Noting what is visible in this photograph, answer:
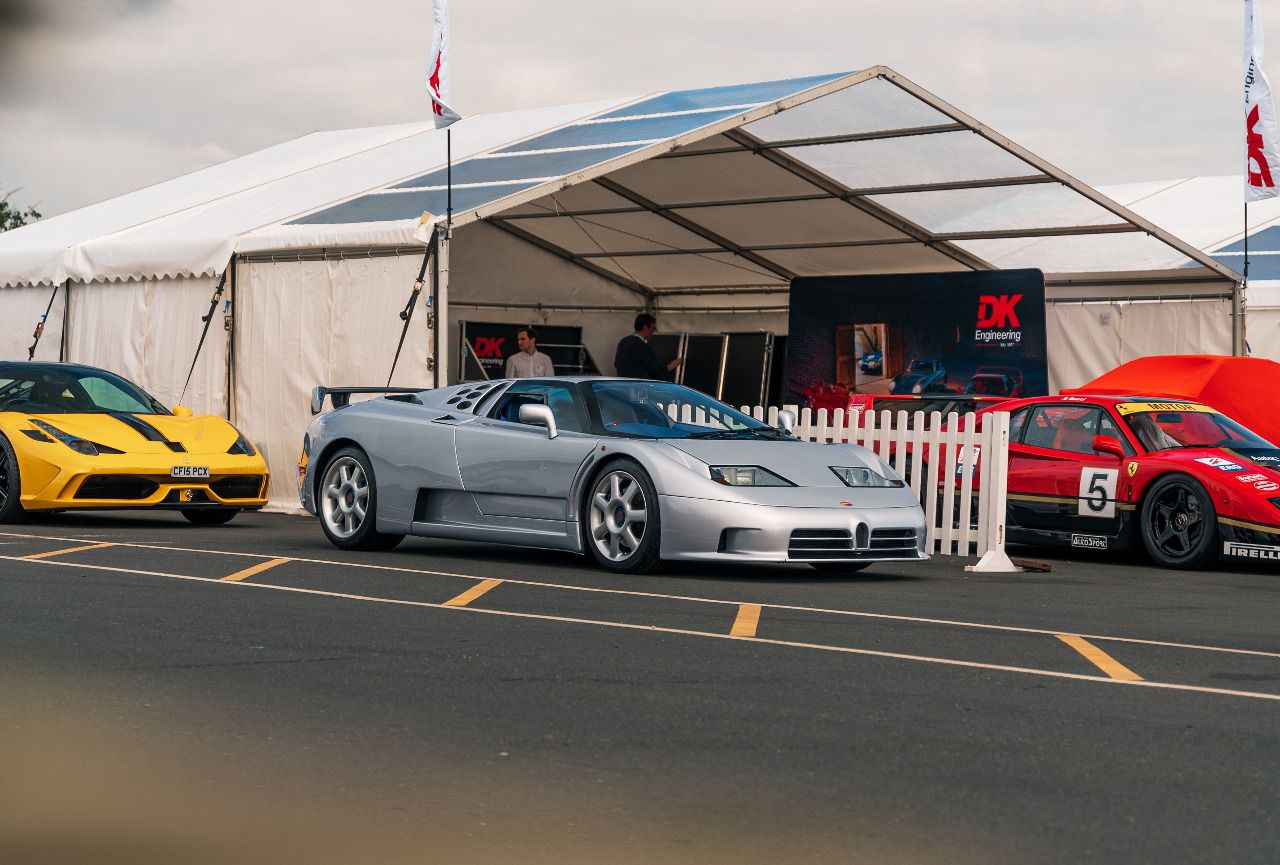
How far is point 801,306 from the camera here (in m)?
24.3

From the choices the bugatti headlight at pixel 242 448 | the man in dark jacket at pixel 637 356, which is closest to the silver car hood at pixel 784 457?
the bugatti headlight at pixel 242 448

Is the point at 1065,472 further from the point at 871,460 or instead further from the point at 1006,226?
the point at 1006,226

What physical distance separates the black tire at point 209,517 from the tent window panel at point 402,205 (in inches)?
133

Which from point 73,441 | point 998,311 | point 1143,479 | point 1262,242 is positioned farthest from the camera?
point 1262,242

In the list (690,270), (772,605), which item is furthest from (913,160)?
(772,605)

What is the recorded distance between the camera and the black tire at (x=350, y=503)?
12664 mm

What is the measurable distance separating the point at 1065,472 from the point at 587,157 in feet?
20.2

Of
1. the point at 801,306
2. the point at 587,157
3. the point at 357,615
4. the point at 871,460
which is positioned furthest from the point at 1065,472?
the point at 801,306

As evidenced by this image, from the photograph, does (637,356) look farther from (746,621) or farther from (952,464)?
(746,621)

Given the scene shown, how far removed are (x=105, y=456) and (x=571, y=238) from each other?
39.9ft

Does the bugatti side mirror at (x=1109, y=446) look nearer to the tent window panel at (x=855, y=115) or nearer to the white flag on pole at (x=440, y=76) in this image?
the tent window panel at (x=855, y=115)

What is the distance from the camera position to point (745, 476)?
427 inches

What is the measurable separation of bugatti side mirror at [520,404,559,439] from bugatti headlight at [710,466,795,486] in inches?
51.4

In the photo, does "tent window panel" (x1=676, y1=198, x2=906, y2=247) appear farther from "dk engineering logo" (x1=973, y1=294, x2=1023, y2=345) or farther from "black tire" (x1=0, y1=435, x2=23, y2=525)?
"black tire" (x1=0, y1=435, x2=23, y2=525)
